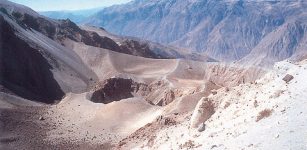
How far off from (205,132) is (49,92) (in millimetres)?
37576

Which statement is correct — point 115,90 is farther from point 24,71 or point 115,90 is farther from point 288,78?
point 288,78

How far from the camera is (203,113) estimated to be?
72.6ft

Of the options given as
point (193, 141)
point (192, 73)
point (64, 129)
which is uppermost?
point (193, 141)

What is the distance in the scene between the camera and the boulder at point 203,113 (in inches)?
862

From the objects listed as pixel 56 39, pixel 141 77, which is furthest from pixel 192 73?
pixel 56 39

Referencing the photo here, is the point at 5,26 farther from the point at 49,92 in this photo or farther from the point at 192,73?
the point at 192,73

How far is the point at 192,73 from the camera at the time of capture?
233 feet

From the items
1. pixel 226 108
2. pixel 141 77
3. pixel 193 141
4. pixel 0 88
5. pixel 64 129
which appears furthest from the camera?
pixel 141 77

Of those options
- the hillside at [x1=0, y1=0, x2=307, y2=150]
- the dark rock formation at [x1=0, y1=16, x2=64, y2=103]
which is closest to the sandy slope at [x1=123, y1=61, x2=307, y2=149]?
the hillside at [x1=0, y1=0, x2=307, y2=150]

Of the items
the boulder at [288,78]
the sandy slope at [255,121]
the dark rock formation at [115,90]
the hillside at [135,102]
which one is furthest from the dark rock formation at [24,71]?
the boulder at [288,78]

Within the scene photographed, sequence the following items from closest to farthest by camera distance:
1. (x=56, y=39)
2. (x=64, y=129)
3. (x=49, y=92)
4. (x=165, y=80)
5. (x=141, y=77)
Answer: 1. (x=64, y=129)
2. (x=49, y=92)
3. (x=165, y=80)
4. (x=141, y=77)
5. (x=56, y=39)

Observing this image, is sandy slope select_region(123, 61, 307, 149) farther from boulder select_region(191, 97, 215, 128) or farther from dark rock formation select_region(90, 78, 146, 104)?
dark rock formation select_region(90, 78, 146, 104)

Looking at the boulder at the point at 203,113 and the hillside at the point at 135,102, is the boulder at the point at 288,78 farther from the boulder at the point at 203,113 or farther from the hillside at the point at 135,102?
the boulder at the point at 203,113

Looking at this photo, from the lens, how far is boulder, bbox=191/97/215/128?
2191 centimetres
